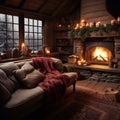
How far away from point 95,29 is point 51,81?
248 centimetres

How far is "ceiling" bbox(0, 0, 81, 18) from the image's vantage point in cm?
483

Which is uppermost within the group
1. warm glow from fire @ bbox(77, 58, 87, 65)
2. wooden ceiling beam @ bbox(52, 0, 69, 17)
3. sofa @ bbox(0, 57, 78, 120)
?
wooden ceiling beam @ bbox(52, 0, 69, 17)

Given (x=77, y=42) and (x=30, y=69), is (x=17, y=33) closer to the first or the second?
(x=77, y=42)

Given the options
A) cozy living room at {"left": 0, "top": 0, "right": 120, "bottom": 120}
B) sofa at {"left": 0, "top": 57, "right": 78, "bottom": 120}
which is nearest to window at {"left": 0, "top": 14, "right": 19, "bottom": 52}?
cozy living room at {"left": 0, "top": 0, "right": 120, "bottom": 120}

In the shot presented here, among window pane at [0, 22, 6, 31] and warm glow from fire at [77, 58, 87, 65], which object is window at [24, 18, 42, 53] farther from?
warm glow from fire at [77, 58, 87, 65]

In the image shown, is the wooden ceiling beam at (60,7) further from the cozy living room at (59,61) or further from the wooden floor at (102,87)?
the wooden floor at (102,87)

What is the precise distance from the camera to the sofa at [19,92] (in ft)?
7.25

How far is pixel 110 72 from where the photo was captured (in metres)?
4.73

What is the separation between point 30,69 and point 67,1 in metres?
3.59

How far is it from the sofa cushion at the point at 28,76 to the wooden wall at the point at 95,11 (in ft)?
9.94

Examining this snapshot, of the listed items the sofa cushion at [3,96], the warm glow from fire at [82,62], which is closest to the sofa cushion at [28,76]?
the sofa cushion at [3,96]

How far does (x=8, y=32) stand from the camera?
195 inches

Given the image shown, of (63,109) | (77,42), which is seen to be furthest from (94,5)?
(63,109)

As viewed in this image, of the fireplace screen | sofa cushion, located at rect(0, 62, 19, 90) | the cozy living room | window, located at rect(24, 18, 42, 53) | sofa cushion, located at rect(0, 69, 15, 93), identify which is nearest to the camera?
sofa cushion, located at rect(0, 69, 15, 93)
